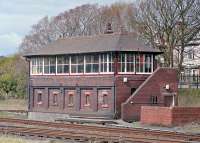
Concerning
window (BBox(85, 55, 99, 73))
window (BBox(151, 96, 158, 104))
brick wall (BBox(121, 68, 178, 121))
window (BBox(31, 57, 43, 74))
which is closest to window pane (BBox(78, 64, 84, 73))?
window (BBox(85, 55, 99, 73))

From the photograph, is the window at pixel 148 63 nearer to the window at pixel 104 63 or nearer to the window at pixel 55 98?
the window at pixel 104 63

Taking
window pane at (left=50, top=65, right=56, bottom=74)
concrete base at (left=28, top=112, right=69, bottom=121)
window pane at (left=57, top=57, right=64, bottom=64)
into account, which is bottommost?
concrete base at (left=28, top=112, right=69, bottom=121)

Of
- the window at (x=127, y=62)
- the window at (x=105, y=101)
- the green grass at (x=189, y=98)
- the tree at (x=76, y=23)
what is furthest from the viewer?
the tree at (x=76, y=23)

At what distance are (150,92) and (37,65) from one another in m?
13.0

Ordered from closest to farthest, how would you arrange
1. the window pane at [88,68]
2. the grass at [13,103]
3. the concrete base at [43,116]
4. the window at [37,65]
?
the window pane at [88,68] → the concrete base at [43,116] → the window at [37,65] → the grass at [13,103]

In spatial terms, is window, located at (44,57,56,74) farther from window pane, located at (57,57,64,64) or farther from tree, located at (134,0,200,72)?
tree, located at (134,0,200,72)

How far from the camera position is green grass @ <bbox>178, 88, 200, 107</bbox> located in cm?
5528

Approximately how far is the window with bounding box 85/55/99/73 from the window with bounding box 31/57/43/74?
6647mm

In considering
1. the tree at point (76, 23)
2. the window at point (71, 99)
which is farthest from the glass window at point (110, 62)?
the tree at point (76, 23)

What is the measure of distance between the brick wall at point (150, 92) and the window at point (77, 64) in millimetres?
6143

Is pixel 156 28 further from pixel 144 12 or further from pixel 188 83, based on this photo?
pixel 188 83

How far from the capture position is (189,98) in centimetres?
5688

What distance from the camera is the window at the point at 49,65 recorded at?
52969mm

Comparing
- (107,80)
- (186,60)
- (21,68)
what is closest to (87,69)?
(107,80)
